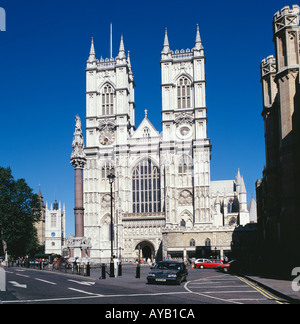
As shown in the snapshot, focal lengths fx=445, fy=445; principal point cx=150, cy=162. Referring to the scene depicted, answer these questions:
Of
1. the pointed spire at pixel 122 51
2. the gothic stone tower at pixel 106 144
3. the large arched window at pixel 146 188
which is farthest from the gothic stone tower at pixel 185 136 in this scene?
the pointed spire at pixel 122 51

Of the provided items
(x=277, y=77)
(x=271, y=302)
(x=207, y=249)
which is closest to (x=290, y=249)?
(x=277, y=77)

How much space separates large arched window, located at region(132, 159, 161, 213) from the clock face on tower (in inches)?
243

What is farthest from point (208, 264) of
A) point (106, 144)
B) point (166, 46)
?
point (166, 46)

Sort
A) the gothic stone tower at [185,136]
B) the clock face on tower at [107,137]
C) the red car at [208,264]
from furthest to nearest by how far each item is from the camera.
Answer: the clock face on tower at [107,137], the gothic stone tower at [185,136], the red car at [208,264]

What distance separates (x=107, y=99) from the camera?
241 ft

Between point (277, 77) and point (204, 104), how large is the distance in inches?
1589

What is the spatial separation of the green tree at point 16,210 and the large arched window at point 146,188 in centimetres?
1601

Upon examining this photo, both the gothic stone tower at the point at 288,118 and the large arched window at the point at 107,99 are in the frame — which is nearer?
the gothic stone tower at the point at 288,118

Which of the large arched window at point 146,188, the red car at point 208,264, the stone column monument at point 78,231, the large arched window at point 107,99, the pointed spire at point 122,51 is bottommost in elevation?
the red car at point 208,264

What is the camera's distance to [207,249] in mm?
56344

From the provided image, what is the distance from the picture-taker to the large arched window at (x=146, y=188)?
6819cm

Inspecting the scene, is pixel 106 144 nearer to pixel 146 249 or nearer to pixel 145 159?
pixel 145 159

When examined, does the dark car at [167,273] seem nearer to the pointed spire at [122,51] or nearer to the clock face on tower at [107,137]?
the clock face on tower at [107,137]
